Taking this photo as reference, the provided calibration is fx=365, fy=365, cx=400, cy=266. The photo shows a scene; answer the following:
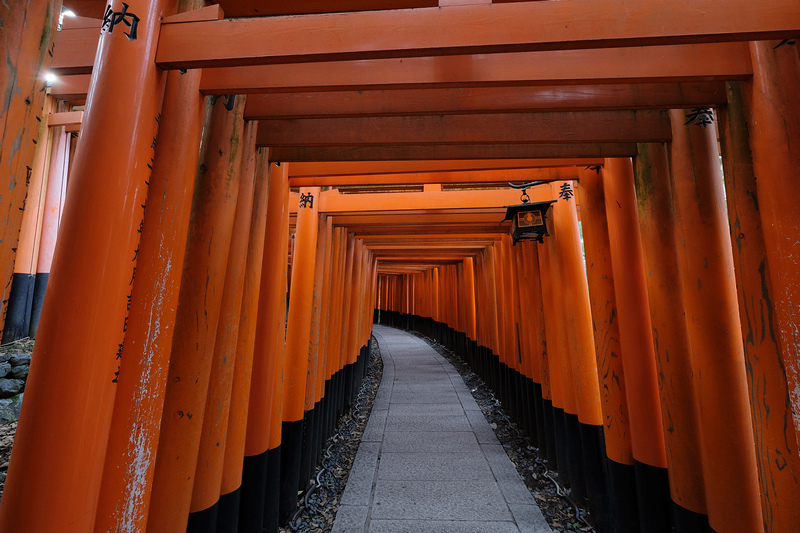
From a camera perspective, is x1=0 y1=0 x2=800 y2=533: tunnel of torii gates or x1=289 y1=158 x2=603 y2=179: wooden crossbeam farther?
x1=289 y1=158 x2=603 y2=179: wooden crossbeam

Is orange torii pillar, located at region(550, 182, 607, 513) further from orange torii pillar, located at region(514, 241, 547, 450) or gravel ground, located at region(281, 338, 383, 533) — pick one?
gravel ground, located at region(281, 338, 383, 533)

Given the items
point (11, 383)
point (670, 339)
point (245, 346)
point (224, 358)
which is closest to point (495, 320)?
point (670, 339)

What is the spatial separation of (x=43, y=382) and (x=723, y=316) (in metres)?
3.34

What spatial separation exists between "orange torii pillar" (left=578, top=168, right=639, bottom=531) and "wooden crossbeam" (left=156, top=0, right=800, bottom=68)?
2208 millimetres

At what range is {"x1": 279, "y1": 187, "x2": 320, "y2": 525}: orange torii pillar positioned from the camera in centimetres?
423

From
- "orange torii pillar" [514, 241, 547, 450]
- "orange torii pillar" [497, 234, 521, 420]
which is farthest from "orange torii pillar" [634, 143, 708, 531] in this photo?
"orange torii pillar" [497, 234, 521, 420]

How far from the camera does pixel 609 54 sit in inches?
69.5

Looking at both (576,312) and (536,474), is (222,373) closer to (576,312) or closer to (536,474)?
(576,312)

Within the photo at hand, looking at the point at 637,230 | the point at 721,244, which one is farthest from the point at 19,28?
the point at 637,230

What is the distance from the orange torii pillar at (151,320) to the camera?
1528 millimetres

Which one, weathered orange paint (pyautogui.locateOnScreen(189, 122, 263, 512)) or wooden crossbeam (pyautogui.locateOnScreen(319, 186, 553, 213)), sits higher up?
wooden crossbeam (pyautogui.locateOnScreen(319, 186, 553, 213))

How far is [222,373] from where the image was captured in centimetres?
242

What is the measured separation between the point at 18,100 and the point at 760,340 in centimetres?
342

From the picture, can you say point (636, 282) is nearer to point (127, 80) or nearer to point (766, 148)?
point (766, 148)
